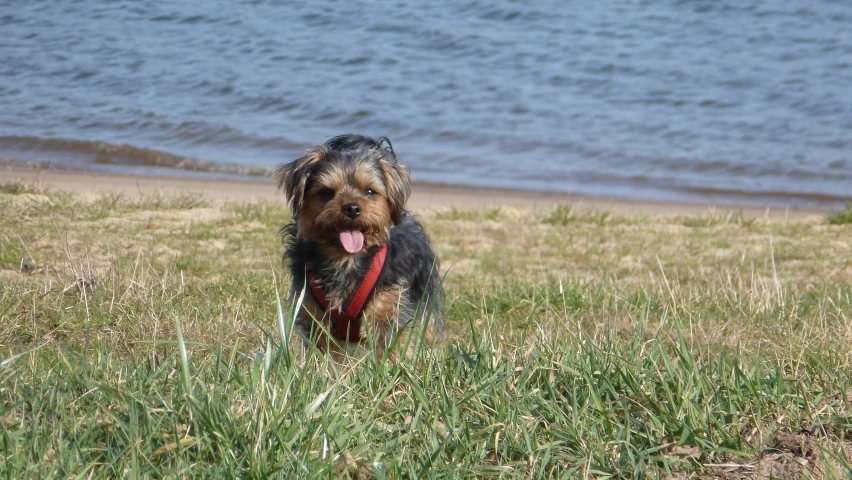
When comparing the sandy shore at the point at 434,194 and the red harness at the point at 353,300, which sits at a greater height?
the red harness at the point at 353,300

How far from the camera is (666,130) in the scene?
47.0 feet

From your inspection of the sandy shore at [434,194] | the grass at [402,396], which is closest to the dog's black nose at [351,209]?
the grass at [402,396]

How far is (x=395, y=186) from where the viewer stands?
14.9 feet

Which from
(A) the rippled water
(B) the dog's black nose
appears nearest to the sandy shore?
(A) the rippled water

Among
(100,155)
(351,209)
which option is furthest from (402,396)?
(100,155)

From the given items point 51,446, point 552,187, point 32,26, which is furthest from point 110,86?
point 51,446

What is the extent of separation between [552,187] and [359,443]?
9.60 metres

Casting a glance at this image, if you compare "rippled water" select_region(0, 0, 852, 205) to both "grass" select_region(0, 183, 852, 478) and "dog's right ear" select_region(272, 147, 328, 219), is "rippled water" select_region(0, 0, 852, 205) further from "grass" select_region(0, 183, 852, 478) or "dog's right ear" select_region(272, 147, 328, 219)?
"grass" select_region(0, 183, 852, 478)

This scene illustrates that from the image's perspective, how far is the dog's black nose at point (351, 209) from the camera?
4254 mm

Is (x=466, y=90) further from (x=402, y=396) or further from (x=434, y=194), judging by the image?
(x=402, y=396)

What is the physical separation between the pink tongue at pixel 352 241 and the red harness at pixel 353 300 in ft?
0.38

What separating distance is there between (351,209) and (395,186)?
0.35 meters

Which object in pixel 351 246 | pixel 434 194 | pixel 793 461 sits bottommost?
pixel 434 194

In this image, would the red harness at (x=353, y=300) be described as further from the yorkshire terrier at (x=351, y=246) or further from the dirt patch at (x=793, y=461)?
the dirt patch at (x=793, y=461)
